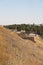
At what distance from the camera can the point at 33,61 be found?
58.0 ft

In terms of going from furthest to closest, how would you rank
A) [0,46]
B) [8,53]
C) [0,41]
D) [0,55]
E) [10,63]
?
[0,41] → [0,46] → [8,53] → [0,55] → [10,63]

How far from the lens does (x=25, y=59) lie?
17.4 metres

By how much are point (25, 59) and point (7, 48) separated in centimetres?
187

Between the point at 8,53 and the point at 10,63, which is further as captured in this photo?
the point at 8,53

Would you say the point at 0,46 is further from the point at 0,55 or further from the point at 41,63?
the point at 41,63

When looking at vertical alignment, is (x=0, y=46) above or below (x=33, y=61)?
above

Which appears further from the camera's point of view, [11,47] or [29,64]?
[11,47]

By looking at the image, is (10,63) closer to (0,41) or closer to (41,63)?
(41,63)

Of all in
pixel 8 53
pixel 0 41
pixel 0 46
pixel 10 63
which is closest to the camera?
pixel 10 63

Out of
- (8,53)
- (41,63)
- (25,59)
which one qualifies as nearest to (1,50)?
(8,53)

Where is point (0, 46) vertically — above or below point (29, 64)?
above

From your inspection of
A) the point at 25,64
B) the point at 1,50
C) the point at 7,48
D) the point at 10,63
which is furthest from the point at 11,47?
the point at 10,63

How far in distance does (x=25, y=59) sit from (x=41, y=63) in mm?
1373

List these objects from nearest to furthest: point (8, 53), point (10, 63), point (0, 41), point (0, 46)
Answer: point (10, 63) → point (8, 53) → point (0, 46) → point (0, 41)
